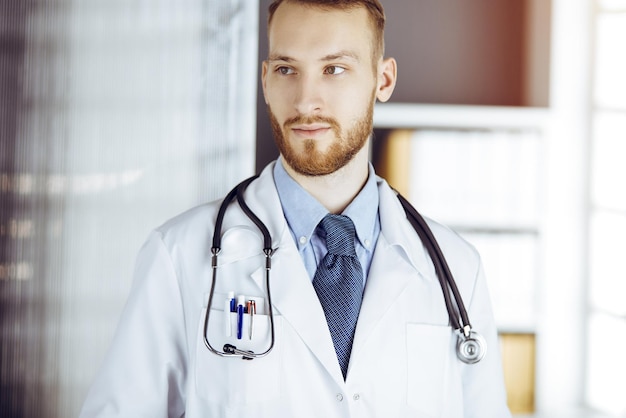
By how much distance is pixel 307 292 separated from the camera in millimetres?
1276

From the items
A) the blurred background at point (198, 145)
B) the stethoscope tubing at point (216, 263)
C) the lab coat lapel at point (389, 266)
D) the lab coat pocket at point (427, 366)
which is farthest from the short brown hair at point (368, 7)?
the blurred background at point (198, 145)

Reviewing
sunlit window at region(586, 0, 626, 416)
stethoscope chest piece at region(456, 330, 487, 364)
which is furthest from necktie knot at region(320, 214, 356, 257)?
sunlit window at region(586, 0, 626, 416)

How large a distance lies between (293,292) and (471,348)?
0.34m

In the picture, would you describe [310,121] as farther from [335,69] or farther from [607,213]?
[607,213]

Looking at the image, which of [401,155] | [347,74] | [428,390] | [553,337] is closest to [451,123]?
[401,155]

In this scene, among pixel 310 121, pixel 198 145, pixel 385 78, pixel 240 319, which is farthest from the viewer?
pixel 198 145

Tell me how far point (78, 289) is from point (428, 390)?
125 centimetres

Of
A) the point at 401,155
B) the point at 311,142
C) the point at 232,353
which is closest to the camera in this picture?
the point at 232,353

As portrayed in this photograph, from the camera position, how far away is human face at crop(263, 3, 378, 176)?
4.35ft

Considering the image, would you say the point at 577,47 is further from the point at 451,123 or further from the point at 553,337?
the point at 553,337

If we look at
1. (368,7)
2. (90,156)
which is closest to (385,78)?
(368,7)

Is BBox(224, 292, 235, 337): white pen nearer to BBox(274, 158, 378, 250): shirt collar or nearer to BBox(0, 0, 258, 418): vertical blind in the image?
BBox(274, 158, 378, 250): shirt collar

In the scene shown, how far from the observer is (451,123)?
218cm

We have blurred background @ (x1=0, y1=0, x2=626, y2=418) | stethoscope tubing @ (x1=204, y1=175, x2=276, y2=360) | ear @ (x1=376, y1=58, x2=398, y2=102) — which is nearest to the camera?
stethoscope tubing @ (x1=204, y1=175, x2=276, y2=360)
